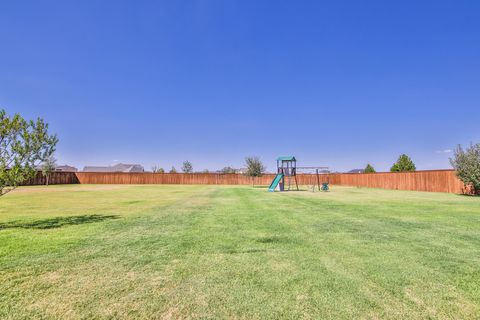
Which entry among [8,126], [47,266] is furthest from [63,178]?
[47,266]

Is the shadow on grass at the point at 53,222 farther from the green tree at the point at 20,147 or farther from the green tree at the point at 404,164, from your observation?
the green tree at the point at 404,164

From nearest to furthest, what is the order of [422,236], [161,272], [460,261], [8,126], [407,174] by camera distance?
[161,272], [460,261], [422,236], [8,126], [407,174]

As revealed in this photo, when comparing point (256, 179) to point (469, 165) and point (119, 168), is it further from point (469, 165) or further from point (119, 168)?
point (119, 168)

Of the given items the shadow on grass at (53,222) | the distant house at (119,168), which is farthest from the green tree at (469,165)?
the distant house at (119,168)

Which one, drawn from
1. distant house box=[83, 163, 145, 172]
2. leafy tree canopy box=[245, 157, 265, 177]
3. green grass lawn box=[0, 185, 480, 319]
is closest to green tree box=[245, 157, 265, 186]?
leafy tree canopy box=[245, 157, 265, 177]

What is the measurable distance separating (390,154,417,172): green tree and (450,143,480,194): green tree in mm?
20836

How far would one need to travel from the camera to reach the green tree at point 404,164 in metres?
38.0

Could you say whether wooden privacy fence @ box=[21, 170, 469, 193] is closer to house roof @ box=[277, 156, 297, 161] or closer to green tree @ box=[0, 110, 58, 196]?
house roof @ box=[277, 156, 297, 161]

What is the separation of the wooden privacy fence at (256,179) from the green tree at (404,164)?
8.74 meters

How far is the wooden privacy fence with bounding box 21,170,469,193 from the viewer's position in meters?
23.2

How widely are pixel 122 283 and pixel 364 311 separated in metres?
2.57

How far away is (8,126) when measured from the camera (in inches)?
266

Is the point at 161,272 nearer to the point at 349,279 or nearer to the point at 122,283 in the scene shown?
the point at 122,283

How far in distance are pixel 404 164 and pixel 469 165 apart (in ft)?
73.4
